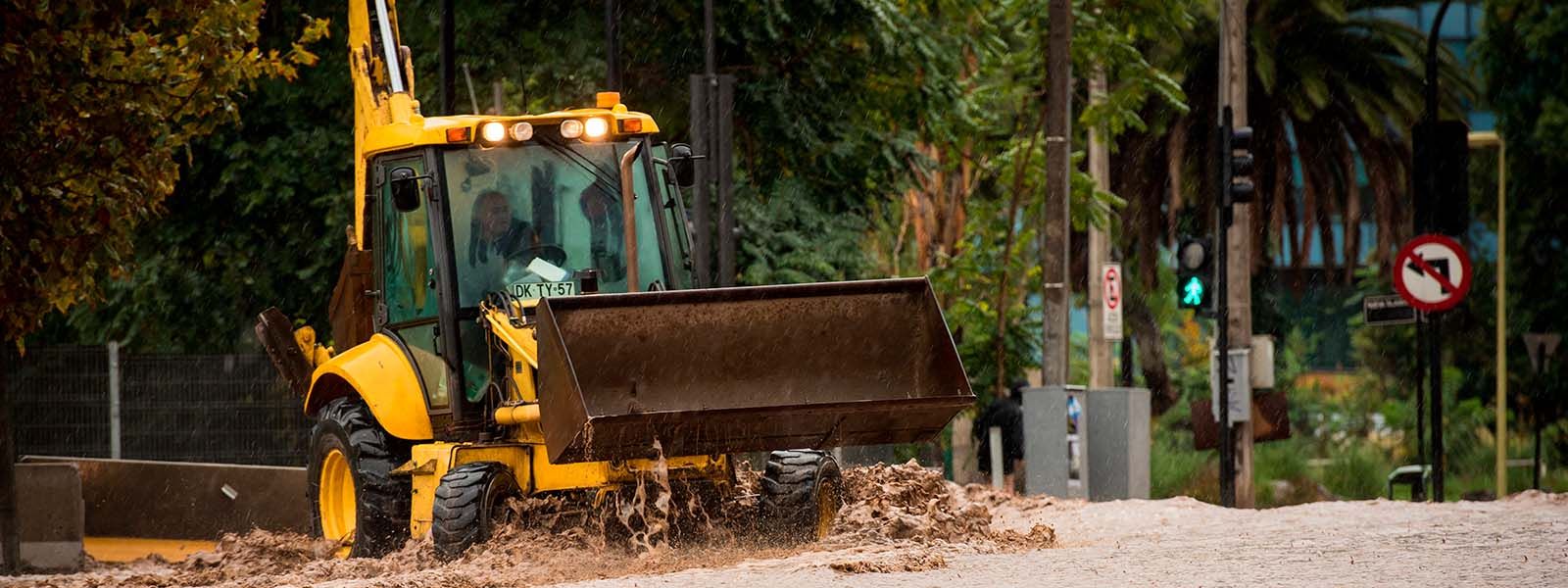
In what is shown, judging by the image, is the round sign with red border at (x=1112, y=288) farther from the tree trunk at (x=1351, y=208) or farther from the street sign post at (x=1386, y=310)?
the tree trunk at (x=1351, y=208)

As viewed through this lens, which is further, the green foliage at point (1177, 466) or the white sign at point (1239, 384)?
→ the green foliage at point (1177, 466)

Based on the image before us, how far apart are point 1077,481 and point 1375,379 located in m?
22.7

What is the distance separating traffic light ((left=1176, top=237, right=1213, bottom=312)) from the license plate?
34.1 feet

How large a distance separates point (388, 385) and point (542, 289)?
1.09 meters

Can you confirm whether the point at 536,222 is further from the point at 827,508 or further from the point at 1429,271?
the point at 1429,271

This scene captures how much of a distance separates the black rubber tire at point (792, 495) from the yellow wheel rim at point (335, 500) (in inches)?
109

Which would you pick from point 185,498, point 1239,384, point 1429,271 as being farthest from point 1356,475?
point 185,498

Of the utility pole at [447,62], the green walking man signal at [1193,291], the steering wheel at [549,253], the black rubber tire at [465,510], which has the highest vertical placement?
the utility pole at [447,62]

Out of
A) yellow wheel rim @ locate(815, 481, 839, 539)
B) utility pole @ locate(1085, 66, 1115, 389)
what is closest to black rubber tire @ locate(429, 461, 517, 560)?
yellow wheel rim @ locate(815, 481, 839, 539)

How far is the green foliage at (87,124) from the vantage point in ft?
52.2

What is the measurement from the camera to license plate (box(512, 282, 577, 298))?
13430 millimetres

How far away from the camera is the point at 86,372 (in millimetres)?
20688

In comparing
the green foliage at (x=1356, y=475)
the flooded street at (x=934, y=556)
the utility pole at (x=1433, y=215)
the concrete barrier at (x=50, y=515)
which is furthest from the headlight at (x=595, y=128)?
the green foliage at (x=1356, y=475)

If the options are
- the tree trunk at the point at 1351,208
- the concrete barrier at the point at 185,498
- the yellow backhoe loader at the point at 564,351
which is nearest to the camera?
the yellow backhoe loader at the point at 564,351
